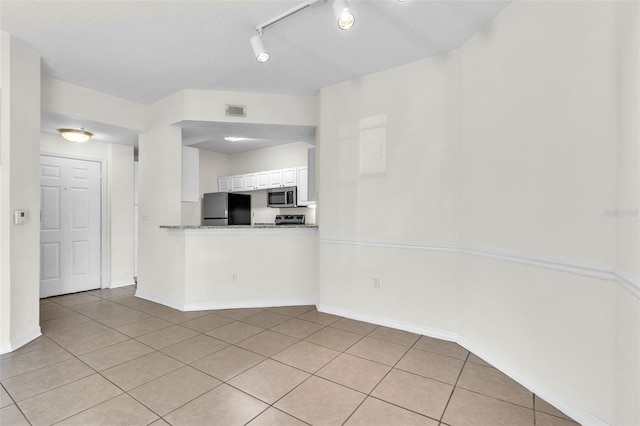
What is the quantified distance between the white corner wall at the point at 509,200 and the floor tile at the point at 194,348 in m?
1.31

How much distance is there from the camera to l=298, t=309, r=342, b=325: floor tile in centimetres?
313

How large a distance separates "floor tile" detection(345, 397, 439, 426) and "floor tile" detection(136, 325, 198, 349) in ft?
5.87

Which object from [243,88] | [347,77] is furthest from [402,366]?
[243,88]

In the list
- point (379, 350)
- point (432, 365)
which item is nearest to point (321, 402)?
point (379, 350)

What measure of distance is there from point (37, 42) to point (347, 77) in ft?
9.21

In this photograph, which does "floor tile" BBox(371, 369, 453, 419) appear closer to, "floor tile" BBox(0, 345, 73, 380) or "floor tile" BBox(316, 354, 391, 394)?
"floor tile" BBox(316, 354, 391, 394)

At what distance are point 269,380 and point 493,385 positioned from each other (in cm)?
151

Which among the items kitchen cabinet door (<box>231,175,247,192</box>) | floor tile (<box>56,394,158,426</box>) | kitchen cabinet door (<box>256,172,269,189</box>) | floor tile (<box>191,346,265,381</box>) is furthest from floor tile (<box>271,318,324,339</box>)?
kitchen cabinet door (<box>231,175,247,192</box>)

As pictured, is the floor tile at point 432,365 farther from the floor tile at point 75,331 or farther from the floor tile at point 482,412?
the floor tile at point 75,331

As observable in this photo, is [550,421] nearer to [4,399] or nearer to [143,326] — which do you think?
[4,399]

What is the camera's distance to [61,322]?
3.12 metres

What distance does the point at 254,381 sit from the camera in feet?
6.48

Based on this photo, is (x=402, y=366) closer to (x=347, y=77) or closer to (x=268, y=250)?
(x=268, y=250)

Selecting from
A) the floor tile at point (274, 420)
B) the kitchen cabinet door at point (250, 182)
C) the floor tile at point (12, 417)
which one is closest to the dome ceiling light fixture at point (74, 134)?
the kitchen cabinet door at point (250, 182)
